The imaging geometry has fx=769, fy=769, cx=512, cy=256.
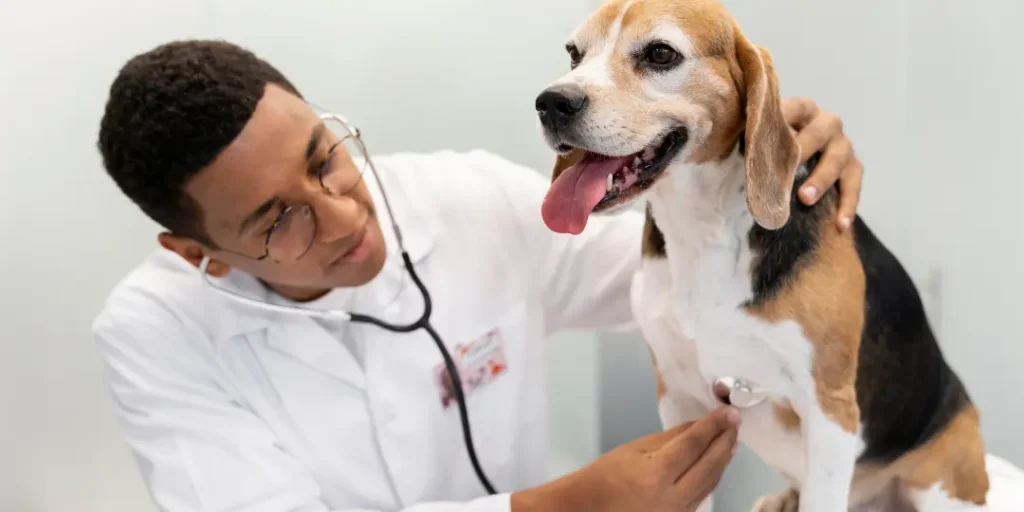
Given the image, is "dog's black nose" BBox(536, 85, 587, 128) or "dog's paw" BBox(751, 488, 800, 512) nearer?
"dog's black nose" BBox(536, 85, 587, 128)

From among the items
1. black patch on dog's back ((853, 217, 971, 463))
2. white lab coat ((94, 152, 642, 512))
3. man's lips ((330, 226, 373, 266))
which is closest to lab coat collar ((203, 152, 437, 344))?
white lab coat ((94, 152, 642, 512))

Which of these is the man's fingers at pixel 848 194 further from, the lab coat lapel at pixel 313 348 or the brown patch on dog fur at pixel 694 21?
the lab coat lapel at pixel 313 348

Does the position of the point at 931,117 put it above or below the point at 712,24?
below

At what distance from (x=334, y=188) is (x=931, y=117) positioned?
4.53 feet

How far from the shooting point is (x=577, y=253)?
1442mm

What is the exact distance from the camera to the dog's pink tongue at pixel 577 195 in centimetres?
92

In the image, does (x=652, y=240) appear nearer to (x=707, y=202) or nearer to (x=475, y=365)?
(x=707, y=202)

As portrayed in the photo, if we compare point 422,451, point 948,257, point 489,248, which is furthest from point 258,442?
point 948,257

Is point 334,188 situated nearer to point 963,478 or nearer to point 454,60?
point 454,60

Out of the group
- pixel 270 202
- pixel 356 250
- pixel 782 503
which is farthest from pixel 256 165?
pixel 782 503

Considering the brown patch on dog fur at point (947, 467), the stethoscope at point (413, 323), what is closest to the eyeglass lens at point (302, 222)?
the stethoscope at point (413, 323)

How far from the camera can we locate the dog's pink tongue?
36.1 inches

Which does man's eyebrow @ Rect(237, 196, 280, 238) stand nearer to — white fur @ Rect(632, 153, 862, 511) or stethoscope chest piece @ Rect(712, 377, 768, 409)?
white fur @ Rect(632, 153, 862, 511)

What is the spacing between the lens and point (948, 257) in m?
1.81
